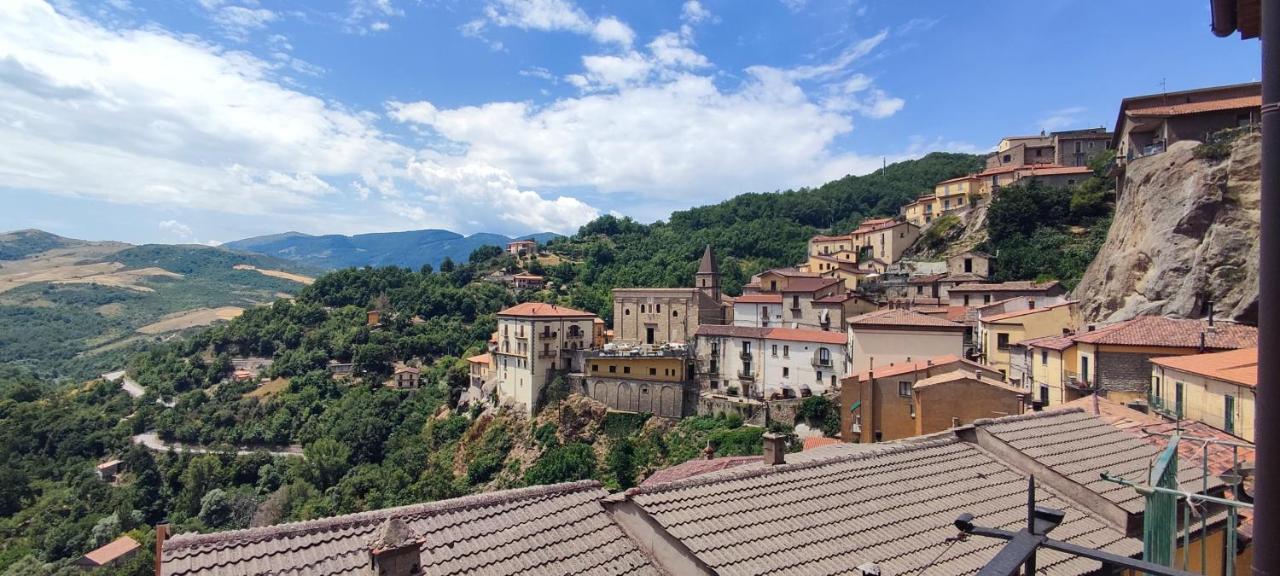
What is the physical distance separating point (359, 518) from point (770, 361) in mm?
35622

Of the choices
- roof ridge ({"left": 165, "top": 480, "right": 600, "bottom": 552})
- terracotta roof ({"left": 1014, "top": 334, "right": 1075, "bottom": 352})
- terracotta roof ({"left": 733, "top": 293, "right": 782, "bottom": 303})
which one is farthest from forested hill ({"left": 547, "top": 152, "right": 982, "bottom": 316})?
roof ridge ({"left": 165, "top": 480, "right": 600, "bottom": 552})

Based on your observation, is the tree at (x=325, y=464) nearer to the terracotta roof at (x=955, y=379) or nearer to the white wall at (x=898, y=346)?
the white wall at (x=898, y=346)

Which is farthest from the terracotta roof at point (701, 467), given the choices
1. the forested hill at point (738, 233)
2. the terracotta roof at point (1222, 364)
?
the forested hill at point (738, 233)

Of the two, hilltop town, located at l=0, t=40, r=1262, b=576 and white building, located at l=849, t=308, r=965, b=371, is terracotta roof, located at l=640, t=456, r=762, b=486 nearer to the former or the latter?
hilltop town, located at l=0, t=40, r=1262, b=576

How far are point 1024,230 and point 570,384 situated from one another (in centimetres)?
3975

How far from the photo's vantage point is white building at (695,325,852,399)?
1491 inches

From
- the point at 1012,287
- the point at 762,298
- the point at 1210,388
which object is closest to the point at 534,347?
the point at 762,298

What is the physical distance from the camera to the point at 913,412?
2378cm

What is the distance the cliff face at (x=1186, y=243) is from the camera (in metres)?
25.2

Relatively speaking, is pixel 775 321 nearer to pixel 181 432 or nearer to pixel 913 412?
pixel 913 412

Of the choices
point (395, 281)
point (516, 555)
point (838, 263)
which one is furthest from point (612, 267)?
point (516, 555)

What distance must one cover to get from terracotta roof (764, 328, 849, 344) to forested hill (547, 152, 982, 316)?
116 feet

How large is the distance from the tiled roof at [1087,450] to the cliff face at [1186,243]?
19078 millimetres

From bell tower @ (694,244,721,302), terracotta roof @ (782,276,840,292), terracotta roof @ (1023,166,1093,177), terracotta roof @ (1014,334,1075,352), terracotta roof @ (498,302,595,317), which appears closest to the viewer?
terracotta roof @ (1014,334,1075,352)
